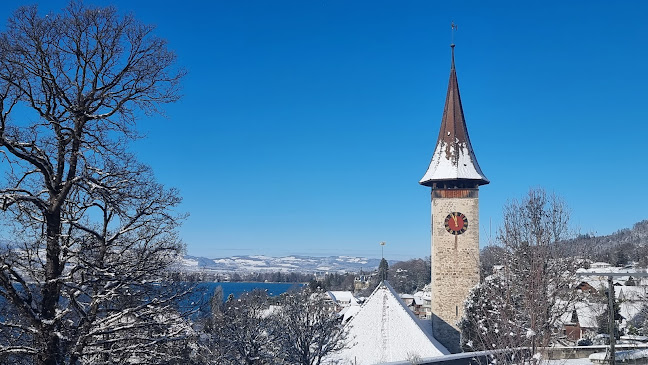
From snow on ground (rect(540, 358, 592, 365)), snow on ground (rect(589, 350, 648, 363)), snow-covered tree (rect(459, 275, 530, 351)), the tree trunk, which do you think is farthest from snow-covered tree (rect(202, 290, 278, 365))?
the tree trunk

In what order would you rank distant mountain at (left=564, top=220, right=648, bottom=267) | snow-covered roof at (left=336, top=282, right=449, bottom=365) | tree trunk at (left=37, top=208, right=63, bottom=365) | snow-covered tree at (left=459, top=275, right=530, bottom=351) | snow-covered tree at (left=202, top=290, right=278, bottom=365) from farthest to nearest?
1. snow-covered tree at (left=202, top=290, right=278, bottom=365)
2. snow-covered roof at (left=336, top=282, right=449, bottom=365)
3. distant mountain at (left=564, top=220, right=648, bottom=267)
4. snow-covered tree at (left=459, top=275, right=530, bottom=351)
5. tree trunk at (left=37, top=208, right=63, bottom=365)

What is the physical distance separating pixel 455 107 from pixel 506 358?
1993 centimetres

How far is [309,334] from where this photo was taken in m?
23.5

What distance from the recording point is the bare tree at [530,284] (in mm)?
13352

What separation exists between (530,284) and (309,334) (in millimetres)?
11914

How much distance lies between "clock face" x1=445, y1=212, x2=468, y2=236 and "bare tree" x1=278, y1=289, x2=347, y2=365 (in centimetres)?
805

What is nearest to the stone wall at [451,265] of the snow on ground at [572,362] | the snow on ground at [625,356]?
the snow on ground at [572,362]

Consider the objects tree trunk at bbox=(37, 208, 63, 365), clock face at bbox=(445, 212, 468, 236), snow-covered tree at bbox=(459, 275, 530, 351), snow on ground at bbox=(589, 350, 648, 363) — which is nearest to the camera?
tree trunk at bbox=(37, 208, 63, 365)

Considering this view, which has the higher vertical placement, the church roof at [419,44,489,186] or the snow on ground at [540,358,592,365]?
the church roof at [419,44,489,186]

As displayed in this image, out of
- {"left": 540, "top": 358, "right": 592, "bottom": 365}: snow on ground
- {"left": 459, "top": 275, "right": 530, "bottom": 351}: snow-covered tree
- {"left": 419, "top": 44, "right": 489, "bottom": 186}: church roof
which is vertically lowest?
{"left": 540, "top": 358, "right": 592, "bottom": 365}: snow on ground

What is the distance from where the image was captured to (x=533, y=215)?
1895 centimetres

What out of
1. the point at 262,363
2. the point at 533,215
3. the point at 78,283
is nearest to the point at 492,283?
the point at 533,215

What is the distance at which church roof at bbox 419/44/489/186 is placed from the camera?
29.2m

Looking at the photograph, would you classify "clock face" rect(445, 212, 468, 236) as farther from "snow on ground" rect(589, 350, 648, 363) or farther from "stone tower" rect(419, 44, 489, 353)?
"snow on ground" rect(589, 350, 648, 363)
